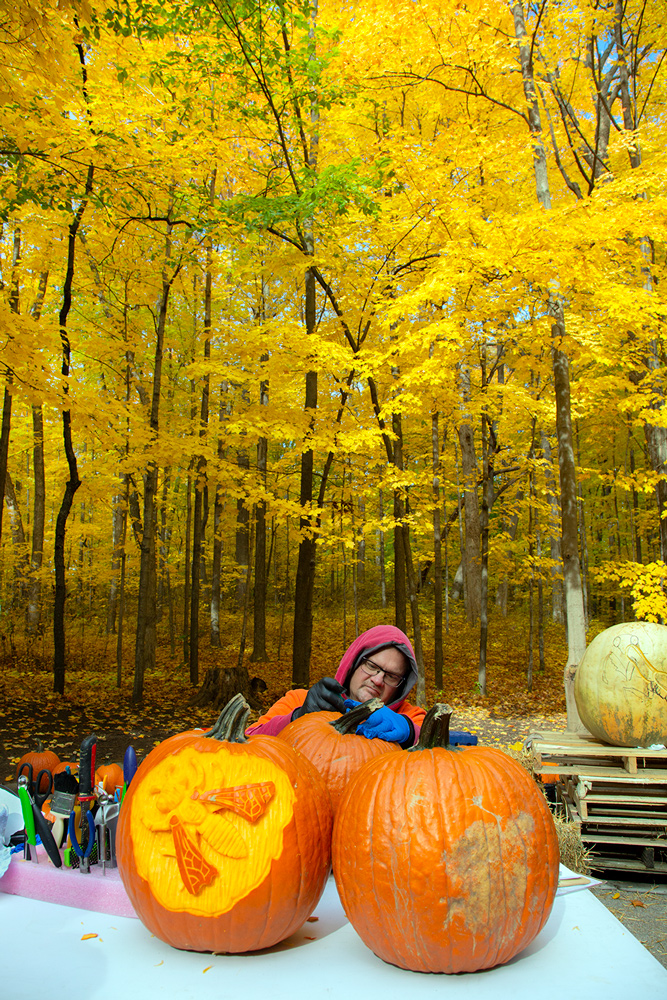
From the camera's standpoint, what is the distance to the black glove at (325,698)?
2.03 metres

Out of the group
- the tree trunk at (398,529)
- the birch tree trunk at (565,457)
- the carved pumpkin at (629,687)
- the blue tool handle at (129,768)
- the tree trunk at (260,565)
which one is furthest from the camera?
the tree trunk at (260,565)

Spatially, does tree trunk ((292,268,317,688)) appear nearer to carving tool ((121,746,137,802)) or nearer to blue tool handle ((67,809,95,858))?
carving tool ((121,746,137,802))

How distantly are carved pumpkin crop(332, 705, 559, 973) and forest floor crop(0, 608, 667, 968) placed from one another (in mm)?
3728

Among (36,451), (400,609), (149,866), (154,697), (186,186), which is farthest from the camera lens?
(36,451)

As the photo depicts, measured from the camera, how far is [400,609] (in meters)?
10.4

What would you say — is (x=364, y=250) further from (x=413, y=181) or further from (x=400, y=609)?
(x=400, y=609)

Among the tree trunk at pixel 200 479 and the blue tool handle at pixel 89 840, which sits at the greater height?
the tree trunk at pixel 200 479

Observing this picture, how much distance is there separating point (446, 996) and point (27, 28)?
18.5 ft

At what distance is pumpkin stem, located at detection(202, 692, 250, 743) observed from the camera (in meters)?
1.46

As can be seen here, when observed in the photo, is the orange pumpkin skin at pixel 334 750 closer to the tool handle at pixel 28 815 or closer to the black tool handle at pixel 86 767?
the black tool handle at pixel 86 767

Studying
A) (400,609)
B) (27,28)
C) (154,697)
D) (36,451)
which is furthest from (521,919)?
(36,451)

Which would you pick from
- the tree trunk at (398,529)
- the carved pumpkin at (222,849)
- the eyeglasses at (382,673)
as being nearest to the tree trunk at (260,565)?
the tree trunk at (398,529)

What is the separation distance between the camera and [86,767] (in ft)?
5.14

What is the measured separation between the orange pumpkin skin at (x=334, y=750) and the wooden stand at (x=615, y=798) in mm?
Result: 3189
